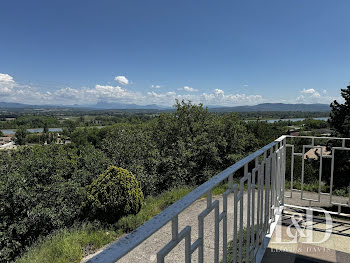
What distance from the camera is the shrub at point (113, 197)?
16.7 ft

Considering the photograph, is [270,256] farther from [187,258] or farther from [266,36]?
[266,36]

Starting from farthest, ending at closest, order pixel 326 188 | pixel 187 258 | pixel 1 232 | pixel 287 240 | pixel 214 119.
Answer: pixel 214 119 → pixel 326 188 → pixel 1 232 → pixel 287 240 → pixel 187 258

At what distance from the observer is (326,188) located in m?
6.68

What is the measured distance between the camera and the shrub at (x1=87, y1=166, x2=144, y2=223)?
16.7ft

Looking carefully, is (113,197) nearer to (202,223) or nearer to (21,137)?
(202,223)

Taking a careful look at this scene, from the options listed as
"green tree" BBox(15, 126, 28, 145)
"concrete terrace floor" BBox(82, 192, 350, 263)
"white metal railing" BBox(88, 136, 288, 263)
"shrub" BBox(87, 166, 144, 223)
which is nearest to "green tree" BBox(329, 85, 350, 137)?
"concrete terrace floor" BBox(82, 192, 350, 263)

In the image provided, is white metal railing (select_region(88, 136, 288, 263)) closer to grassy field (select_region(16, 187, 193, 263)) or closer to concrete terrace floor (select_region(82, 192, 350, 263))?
concrete terrace floor (select_region(82, 192, 350, 263))

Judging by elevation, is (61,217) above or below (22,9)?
below

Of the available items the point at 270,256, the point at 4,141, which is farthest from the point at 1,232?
the point at 4,141

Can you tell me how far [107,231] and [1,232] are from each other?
125 inches

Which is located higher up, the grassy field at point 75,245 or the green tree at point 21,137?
the grassy field at point 75,245

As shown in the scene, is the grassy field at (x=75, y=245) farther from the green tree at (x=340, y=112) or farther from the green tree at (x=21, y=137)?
the green tree at (x=21, y=137)

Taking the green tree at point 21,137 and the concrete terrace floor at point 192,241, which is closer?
the concrete terrace floor at point 192,241

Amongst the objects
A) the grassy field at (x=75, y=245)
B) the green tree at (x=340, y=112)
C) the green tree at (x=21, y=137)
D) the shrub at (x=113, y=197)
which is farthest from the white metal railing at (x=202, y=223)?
the green tree at (x=21, y=137)
